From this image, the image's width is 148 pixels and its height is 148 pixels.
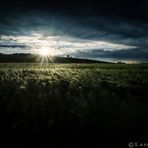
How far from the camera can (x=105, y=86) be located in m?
19.0

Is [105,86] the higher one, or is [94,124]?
[105,86]

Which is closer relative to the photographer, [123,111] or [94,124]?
[94,124]

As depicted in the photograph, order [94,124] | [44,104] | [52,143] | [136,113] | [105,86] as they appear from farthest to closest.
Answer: [105,86] < [136,113] < [44,104] < [94,124] < [52,143]

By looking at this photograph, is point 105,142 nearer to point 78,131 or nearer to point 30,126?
point 78,131

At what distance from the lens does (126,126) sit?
13242mm

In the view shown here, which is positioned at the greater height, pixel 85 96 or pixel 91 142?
pixel 85 96

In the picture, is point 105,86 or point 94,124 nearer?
point 94,124

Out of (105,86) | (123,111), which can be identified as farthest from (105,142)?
(105,86)

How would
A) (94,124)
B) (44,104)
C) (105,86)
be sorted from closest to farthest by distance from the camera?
(94,124), (44,104), (105,86)

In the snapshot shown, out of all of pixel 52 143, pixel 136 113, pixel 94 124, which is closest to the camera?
pixel 52 143

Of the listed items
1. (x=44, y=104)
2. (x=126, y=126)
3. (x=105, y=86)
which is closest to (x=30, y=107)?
(x=44, y=104)

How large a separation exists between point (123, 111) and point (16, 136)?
6039mm

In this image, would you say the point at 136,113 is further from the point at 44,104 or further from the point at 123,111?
the point at 44,104

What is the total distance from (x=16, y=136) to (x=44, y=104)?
2.54 metres
